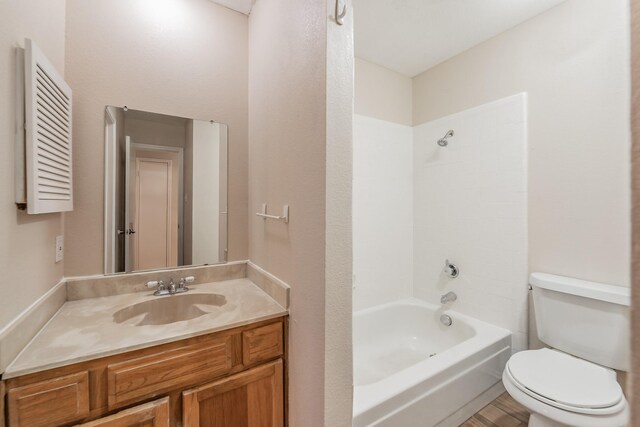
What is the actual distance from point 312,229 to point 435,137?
6.28ft

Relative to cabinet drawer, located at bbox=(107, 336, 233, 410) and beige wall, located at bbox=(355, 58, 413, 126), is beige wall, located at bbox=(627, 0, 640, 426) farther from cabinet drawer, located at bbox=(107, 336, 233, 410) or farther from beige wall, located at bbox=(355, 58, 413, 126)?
beige wall, located at bbox=(355, 58, 413, 126)

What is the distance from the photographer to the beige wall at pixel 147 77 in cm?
145

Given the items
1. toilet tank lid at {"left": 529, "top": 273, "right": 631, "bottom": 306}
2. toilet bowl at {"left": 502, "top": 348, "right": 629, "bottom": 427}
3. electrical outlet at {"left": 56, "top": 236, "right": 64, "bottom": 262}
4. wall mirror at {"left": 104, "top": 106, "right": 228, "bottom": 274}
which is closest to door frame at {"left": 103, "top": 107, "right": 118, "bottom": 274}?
wall mirror at {"left": 104, "top": 106, "right": 228, "bottom": 274}

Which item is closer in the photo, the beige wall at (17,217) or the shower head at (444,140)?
the beige wall at (17,217)

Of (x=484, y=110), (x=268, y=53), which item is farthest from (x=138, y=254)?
(x=484, y=110)

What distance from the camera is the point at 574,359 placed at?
1.54 meters

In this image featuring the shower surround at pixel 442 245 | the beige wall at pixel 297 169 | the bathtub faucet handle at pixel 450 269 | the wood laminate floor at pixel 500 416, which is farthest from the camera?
the bathtub faucet handle at pixel 450 269

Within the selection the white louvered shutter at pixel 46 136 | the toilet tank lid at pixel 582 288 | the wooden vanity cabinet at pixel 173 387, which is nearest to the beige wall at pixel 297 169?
the wooden vanity cabinet at pixel 173 387

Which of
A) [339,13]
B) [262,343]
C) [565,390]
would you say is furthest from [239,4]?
[565,390]

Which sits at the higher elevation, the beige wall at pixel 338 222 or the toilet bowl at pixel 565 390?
the beige wall at pixel 338 222

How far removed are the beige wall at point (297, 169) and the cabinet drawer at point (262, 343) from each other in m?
0.07

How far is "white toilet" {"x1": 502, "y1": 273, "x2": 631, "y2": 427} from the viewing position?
4.06ft

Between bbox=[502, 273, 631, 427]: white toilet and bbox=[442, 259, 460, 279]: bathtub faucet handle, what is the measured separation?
1.93 feet

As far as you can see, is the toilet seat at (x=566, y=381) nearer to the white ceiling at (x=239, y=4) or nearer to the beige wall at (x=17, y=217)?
the beige wall at (x=17, y=217)
